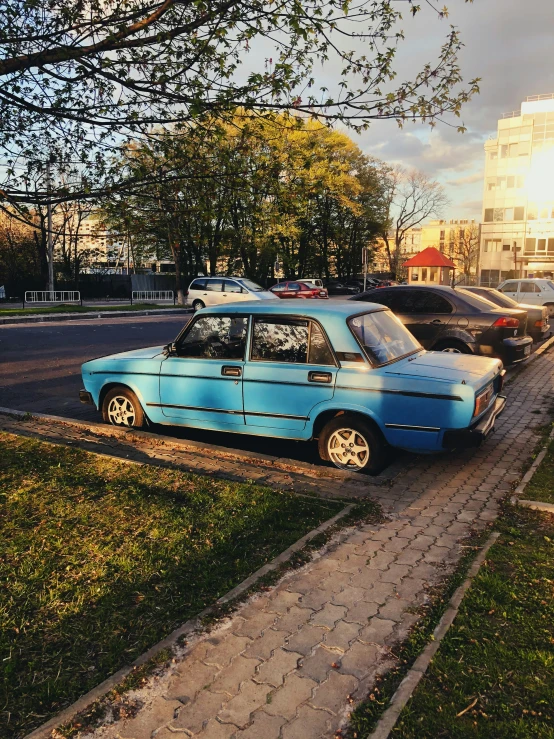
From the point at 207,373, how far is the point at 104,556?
261 cm

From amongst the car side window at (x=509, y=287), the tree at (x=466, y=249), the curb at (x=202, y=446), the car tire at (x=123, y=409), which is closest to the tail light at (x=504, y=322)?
the curb at (x=202, y=446)

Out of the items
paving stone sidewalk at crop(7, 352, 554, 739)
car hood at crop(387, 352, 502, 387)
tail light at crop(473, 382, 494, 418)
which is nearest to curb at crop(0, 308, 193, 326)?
car hood at crop(387, 352, 502, 387)

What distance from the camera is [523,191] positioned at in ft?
236

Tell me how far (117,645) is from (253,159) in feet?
14.6

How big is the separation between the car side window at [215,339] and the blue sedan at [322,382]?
0.01 meters

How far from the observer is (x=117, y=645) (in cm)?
299

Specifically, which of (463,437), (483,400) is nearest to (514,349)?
(483,400)

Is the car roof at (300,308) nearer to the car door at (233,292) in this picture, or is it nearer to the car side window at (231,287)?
the car door at (233,292)

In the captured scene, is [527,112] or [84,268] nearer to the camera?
[84,268]

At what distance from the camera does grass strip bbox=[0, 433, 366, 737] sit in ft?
9.37

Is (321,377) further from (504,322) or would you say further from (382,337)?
(504,322)

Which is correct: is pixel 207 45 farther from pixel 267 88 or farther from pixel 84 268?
pixel 84 268

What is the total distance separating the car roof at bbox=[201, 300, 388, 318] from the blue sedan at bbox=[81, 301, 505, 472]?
0.01 m

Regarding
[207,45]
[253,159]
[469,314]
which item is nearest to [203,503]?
[253,159]
